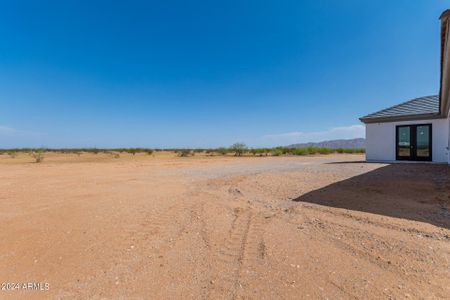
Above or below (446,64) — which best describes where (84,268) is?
below

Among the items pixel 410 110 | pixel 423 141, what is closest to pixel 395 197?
pixel 423 141

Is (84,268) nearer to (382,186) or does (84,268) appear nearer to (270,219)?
(270,219)

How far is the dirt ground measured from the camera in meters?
2.12

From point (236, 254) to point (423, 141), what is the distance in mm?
13777

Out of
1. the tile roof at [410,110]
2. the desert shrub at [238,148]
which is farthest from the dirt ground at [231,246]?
the desert shrub at [238,148]

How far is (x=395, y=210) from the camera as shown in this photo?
416 centimetres

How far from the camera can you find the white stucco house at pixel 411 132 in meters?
11.2

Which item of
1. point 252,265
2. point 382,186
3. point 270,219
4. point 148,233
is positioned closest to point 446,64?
point 382,186

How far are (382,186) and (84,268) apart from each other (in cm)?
671

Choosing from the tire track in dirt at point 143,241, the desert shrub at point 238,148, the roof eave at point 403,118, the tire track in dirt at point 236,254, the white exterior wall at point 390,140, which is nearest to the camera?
the tire track in dirt at point 236,254

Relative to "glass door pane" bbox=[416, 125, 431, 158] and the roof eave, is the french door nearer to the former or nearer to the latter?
"glass door pane" bbox=[416, 125, 431, 158]

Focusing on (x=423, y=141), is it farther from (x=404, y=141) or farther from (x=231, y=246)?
(x=231, y=246)

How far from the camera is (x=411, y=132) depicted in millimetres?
12180

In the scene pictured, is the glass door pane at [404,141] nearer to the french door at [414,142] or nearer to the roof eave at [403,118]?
the french door at [414,142]
